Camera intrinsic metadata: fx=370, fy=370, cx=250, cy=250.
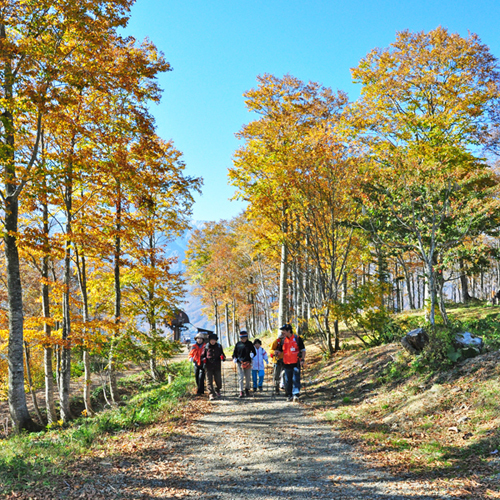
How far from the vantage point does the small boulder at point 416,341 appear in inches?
348

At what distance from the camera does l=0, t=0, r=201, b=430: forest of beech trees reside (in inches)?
358

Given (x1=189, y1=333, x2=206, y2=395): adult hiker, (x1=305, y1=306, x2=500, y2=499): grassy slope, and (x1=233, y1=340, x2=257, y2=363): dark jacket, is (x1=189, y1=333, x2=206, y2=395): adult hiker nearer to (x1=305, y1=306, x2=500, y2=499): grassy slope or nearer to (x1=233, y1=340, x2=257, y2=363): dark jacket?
(x1=233, y1=340, x2=257, y2=363): dark jacket

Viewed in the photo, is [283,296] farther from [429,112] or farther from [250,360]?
[429,112]

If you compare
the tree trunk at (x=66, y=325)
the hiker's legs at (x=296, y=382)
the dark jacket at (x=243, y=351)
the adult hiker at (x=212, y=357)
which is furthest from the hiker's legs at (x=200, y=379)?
the tree trunk at (x=66, y=325)

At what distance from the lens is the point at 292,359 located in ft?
32.1

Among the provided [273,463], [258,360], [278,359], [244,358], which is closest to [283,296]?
[258,360]

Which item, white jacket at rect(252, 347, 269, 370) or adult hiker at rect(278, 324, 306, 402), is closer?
adult hiker at rect(278, 324, 306, 402)

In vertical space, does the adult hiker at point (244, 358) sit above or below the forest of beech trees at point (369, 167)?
below

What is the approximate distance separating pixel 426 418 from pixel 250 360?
5.27m

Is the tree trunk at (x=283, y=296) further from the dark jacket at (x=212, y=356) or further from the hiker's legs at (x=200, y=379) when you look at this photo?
the dark jacket at (x=212, y=356)

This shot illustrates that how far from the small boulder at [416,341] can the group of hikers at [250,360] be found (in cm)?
258

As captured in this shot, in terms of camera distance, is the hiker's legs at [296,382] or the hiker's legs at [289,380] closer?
the hiker's legs at [296,382]

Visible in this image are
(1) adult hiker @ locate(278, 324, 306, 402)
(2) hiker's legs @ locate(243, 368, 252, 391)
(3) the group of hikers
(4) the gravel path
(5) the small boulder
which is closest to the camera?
(4) the gravel path

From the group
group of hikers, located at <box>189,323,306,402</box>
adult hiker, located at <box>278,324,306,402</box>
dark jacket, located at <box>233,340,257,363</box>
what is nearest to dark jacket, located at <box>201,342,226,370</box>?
group of hikers, located at <box>189,323,306,402</box>
